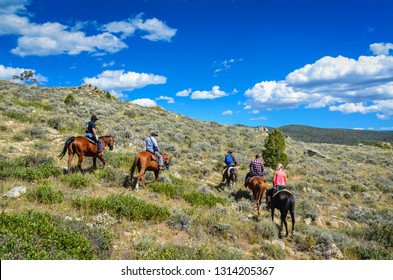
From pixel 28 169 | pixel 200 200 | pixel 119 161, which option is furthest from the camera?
pixel 119 161

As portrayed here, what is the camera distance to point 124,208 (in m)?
9.36

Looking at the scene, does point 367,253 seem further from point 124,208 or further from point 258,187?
point 124,208

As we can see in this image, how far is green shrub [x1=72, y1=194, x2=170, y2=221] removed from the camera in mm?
9258

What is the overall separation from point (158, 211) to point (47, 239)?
4.10 m

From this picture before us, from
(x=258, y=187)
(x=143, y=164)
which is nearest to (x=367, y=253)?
(x=258, y=187)

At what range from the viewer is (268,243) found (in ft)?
32.2

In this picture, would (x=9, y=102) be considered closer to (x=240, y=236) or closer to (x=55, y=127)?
(x=55, y=127)

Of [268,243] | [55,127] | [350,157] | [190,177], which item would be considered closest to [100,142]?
[190,177]

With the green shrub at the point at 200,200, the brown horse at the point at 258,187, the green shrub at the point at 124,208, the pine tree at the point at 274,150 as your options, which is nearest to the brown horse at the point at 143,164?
the green shrub at the point at 200,200

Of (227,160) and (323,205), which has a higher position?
(227,160)

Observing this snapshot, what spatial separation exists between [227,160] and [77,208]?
10.2 meters

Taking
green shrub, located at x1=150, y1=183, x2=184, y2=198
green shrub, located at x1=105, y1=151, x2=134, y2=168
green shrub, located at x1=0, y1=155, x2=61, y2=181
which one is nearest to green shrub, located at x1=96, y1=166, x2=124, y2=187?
green shrub, located at x1=150, y1=183, x2=184, y2=198

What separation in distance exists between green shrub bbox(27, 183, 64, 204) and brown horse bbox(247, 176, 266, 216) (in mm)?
8259

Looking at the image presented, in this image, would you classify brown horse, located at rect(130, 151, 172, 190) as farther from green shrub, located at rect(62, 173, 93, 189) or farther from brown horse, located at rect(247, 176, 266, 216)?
brown horse, located at rect(247, 176, 266, 216)
